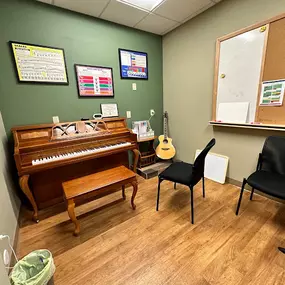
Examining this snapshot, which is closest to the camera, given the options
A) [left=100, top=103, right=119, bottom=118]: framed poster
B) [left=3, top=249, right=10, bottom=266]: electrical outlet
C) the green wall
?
[left=3, top=249, right=10, bottom=266]: electrical outlet

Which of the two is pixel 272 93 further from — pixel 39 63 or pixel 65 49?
pixel 39 63

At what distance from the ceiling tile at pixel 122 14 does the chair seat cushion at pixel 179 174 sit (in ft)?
6.95

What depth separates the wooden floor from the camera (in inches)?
45.1

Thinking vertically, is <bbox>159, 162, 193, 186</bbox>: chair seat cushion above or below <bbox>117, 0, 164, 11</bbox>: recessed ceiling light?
below

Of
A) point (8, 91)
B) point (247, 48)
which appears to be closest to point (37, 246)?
point (8, 91)

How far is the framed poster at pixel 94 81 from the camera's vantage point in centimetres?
221

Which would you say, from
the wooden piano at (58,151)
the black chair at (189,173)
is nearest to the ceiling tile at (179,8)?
the wooden piano at (58,151)

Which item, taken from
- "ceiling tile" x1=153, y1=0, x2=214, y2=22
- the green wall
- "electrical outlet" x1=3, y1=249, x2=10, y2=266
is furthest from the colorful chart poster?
"electrical outlet" x1=3, y1=249, x2=10, y2=266

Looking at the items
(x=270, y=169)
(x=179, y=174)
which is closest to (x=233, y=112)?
(x=270, y=169)

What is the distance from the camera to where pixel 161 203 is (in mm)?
1965

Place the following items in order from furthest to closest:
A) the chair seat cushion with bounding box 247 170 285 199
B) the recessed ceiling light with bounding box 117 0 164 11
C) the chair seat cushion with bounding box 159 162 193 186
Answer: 1. the recessed ceiling light with bounding box 117 0 164 11
2. the chair seat cushion with bounding box 159 162 193 186
3. the chair seat cushion with bounding box 247 170 285 199

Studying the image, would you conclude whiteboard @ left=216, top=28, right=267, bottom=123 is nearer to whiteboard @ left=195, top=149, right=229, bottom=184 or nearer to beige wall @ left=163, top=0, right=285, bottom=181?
beige wall @ left=163, top=0, right=285, bottom=181

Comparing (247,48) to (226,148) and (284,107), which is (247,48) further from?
(226,148)

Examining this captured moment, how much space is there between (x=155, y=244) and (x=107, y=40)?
2691 millimetres
